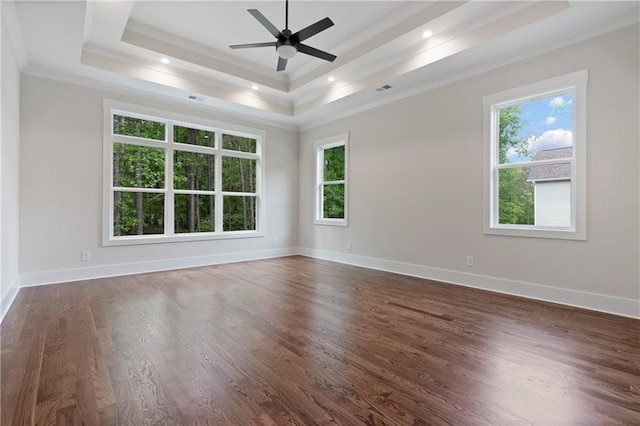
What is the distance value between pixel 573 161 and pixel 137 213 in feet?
19.8

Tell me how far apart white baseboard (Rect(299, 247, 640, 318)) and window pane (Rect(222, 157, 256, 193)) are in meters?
2.65

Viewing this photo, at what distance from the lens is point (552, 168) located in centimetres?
362

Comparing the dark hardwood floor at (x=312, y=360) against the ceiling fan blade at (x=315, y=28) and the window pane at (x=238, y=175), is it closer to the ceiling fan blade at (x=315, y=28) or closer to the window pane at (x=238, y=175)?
the ceiling fan blade at (x=315, y=28)

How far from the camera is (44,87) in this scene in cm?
429

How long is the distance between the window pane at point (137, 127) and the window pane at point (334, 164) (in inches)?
124

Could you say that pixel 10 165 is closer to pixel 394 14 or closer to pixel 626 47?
pixel 394 14

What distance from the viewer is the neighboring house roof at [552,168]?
351 centimetres

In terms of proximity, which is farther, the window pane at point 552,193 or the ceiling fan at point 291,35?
the window pane at point 552,193

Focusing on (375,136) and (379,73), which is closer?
(379,73)

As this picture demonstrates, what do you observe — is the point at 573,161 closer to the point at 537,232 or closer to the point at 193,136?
the point at 537,232

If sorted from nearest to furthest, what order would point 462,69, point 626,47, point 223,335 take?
1. point 223,335
2. point 626,47
3. point 462,69

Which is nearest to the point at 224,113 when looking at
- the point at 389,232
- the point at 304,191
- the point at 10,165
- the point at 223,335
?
the point at 304,191

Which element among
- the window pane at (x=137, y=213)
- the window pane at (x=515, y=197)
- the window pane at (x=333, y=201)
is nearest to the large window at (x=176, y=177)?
the window pane at (x=137, y=213)

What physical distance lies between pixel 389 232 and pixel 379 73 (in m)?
2.49
